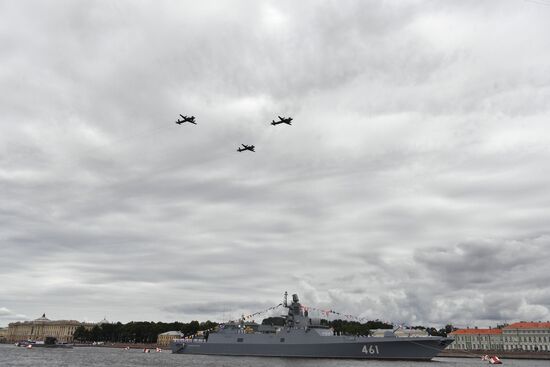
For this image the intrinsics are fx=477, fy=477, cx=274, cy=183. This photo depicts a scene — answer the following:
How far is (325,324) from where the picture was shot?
7650cm

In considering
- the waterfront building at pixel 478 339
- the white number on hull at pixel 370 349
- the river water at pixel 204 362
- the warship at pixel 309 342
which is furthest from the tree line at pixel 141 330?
the white number on hull at pixel 370 349

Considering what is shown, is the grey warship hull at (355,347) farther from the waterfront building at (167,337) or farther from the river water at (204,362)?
the waterfront building at (167,337)

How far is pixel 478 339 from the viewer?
15512 cm

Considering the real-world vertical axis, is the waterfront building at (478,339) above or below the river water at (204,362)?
above

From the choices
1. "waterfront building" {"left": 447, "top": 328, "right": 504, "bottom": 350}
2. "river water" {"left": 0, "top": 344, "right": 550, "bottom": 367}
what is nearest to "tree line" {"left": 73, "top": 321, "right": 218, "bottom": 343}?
"waterfront building" {"left": 447, "top": 328, "right": 504, "bottom": 350}

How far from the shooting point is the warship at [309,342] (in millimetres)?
67812

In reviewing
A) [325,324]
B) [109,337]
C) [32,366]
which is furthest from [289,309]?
[109,337]

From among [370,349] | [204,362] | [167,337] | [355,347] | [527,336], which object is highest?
[527,336]

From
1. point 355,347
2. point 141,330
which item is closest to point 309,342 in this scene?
point 355,347

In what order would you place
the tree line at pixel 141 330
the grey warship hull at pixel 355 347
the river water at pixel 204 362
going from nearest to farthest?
the river water at pixel 204 362 → the grey warship hull at pixel 355 347 → the tree line at pixel 141 330

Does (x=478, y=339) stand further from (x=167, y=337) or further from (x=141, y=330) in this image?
(x=141, y=330)

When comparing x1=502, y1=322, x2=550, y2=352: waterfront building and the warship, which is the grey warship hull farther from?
x1=502, y1=322, x2=550, y2=352: waterfront building

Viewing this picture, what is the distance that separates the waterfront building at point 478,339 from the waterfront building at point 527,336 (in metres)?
3.26

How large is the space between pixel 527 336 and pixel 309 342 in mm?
101754
